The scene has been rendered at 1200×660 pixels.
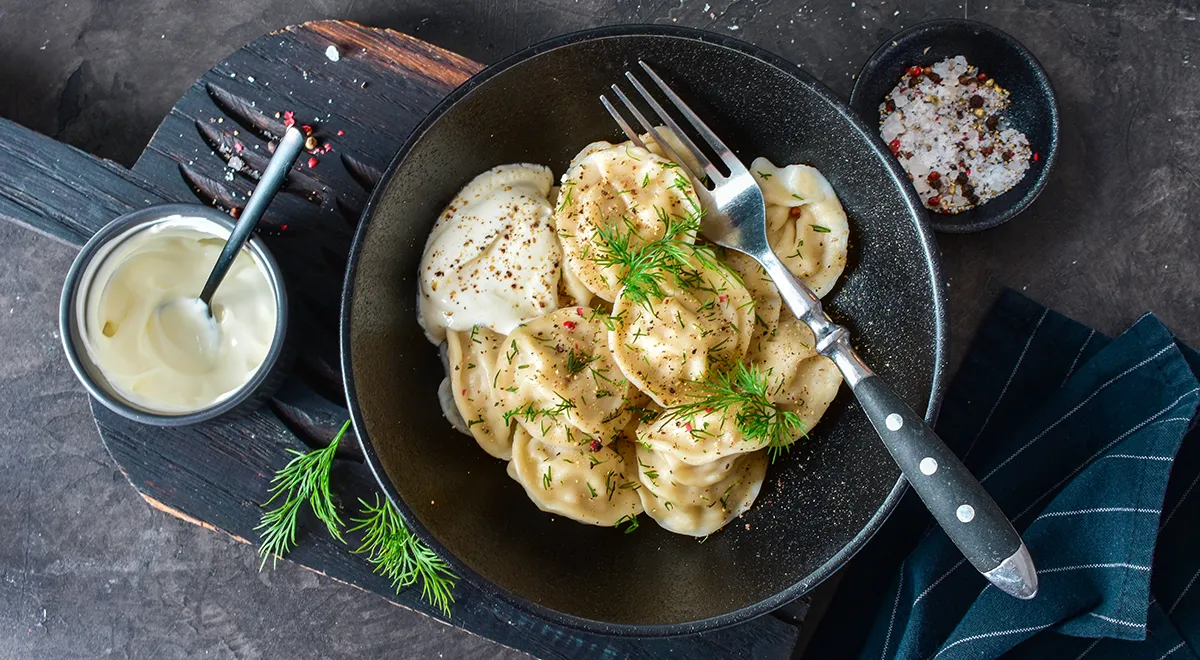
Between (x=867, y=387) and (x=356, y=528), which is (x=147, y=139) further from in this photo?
(x=867, y=387)

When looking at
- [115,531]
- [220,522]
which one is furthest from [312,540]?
[115,531]

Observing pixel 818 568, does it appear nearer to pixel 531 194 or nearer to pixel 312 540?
pixel 531 194

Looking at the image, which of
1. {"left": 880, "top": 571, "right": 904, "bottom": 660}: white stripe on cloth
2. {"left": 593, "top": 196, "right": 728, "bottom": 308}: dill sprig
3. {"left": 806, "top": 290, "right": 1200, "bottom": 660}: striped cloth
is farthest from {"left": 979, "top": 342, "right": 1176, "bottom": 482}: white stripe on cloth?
{"left": 593, "top": 196, "right": 728, "bottom": 308}: dill sprig

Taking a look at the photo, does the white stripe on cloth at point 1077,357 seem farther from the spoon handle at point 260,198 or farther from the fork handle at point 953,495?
the spoon handle at point 260,198

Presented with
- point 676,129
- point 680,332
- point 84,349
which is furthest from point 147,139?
point 680,332

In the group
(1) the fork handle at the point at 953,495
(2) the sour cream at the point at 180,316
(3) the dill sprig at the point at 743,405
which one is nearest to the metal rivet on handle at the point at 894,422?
(1) the fork handle at the point at 953,495

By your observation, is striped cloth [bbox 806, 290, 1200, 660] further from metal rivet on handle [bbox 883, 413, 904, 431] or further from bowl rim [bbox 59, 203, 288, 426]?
bowl rim [bbox 59, 203, 288, 426]
